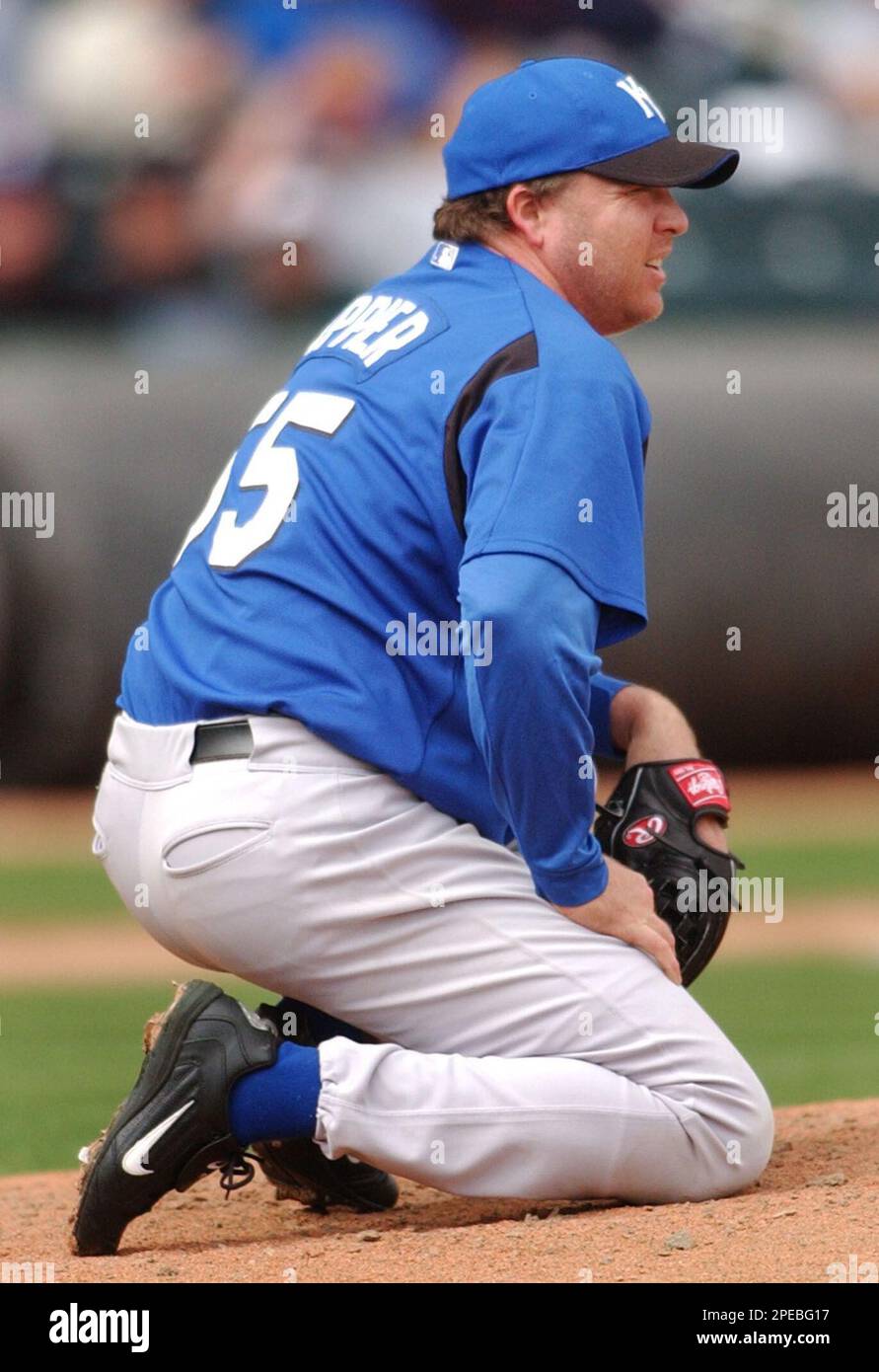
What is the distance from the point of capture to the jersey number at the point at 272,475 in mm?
3242

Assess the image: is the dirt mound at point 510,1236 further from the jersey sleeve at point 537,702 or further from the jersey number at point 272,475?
the jersey number at point 272,475

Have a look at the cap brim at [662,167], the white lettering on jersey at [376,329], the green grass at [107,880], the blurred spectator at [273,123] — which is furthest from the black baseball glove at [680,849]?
the blurred spectator at [273,123]

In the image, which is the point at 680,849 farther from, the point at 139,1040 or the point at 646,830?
the point at 139,1040

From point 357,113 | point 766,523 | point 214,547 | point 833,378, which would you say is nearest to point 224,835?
point 214,547

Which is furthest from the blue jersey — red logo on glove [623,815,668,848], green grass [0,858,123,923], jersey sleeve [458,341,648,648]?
green grass [0,858,123,923]

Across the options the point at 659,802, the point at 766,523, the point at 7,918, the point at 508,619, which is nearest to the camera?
the point at 508,619

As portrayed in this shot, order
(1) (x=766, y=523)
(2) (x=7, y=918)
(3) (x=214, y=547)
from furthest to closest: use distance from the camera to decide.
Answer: (1) (x=766, y=523), (2) (x=7, y=918), (3) (x=214, y=547)

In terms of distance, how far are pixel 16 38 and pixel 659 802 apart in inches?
439

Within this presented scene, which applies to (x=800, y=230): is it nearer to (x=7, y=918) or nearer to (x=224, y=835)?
(x=7, y=918)

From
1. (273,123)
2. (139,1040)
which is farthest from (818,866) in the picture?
(273,123)

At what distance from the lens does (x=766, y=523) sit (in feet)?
34.6

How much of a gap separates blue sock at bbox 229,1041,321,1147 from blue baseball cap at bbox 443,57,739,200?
1.49 meters

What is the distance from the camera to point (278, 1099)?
10.2 ft

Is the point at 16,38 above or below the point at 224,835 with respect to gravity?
above
